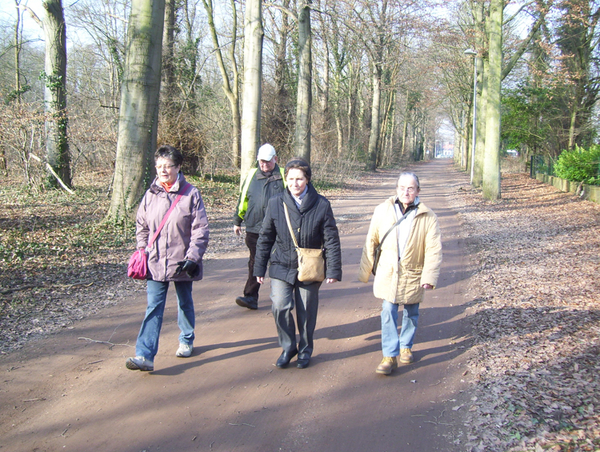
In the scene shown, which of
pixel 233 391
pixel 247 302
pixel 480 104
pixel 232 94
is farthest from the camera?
pixel 480 104

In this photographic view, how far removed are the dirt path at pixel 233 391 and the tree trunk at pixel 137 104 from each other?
4438 mm

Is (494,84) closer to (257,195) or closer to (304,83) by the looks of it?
(304,83)

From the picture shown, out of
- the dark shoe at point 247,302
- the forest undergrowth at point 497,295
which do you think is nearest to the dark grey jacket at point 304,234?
the forest undergrowth at point 497,295

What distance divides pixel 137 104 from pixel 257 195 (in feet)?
16.7

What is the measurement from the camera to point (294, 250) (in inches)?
171

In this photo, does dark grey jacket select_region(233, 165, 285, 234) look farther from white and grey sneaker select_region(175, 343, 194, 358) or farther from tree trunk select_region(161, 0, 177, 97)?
tree trunk select_region(161, 0, 177, 97)

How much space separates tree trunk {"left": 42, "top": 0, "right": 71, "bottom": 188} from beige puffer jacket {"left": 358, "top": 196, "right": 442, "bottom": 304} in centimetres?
1197

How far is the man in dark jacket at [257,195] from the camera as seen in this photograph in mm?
5703

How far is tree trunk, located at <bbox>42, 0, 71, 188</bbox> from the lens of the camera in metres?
13.6

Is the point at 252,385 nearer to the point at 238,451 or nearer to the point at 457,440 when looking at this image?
the point at 238,451

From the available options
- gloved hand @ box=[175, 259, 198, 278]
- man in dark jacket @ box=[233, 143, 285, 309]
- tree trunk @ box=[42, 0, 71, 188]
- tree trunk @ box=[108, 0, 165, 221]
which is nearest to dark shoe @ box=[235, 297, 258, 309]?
man in dark jacket @ box=[233, 143, 285, 309]

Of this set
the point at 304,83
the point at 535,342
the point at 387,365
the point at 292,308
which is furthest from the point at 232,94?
the point at 387,365

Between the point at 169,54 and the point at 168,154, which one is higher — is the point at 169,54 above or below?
above

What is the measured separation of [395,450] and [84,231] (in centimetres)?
820
